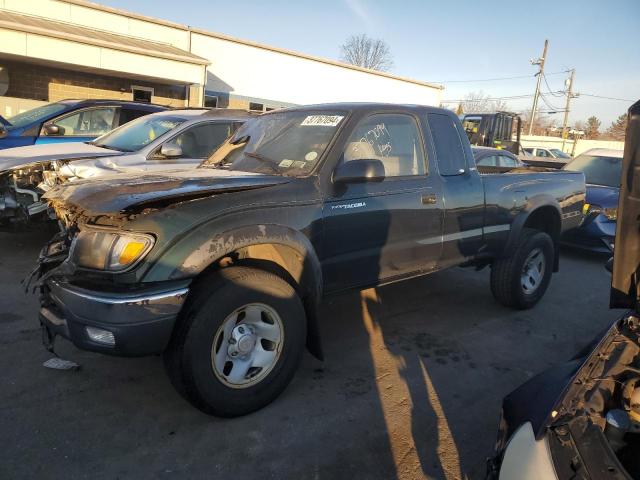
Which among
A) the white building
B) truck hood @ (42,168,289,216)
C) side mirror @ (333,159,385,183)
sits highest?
the white building

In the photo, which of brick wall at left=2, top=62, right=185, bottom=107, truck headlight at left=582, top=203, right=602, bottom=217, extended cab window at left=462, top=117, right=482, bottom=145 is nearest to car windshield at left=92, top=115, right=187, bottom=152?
truck headlight at left=582, top=203, right=602, bottom=217

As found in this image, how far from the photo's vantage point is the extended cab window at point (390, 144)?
12.1ft

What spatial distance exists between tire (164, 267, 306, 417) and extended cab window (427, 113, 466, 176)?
1.96 meters

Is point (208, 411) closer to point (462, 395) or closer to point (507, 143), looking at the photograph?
point (462, 395)

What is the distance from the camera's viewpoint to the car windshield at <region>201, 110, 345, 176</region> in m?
3.56

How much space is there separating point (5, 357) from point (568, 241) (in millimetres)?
7837

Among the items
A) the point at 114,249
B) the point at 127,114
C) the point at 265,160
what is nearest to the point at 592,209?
the point at 265,160

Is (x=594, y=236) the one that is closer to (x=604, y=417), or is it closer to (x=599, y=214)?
(x=599, y=214)

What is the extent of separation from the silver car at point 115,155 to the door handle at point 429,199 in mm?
2695

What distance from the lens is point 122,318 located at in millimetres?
2545

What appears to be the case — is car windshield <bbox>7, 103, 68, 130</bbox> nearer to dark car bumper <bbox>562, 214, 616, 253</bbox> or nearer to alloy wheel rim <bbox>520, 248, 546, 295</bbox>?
alloy wheel rim <bbox>520, 248, 546, 295</bbox>

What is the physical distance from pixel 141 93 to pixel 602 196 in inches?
581

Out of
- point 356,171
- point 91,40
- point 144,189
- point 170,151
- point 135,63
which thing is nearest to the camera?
point 144,189

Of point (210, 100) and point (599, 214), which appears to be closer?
point (599, 214)
